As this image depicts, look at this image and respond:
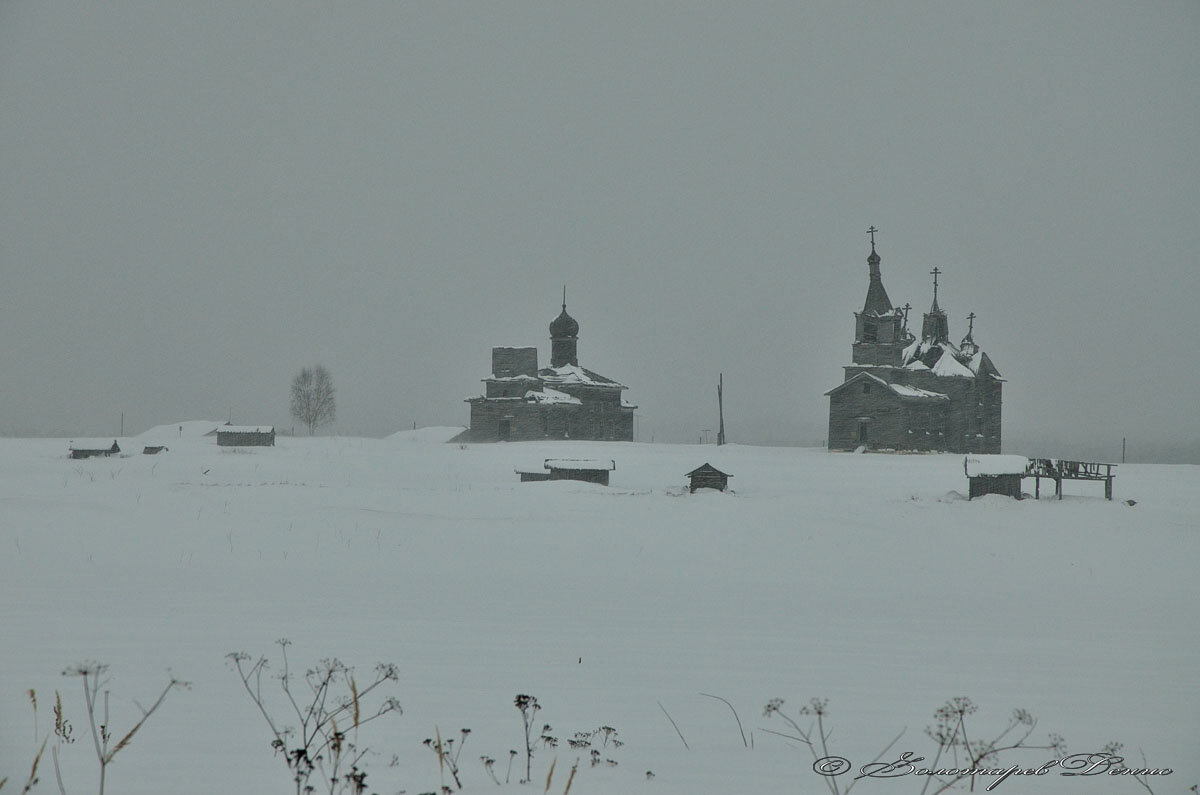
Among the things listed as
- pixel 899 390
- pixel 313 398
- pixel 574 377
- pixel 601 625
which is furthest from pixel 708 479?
pixel 313 398

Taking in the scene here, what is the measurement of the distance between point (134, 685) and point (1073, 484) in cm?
3480

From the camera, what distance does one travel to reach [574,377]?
Result: 51156 millimetres

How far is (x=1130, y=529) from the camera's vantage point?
1855 cm

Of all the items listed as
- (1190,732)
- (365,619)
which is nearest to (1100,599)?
(1190,732)

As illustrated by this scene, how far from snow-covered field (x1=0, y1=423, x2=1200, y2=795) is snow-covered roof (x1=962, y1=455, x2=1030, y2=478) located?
4.48m

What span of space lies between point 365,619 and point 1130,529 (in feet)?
59.2

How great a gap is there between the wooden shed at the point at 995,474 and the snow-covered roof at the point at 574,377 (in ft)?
94.4

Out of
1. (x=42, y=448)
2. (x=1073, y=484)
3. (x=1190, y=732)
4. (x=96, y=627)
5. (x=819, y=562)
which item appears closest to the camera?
(x=1190, y=732)

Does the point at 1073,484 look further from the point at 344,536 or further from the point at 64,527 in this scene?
the point at 64,527

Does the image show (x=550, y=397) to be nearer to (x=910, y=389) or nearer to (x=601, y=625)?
(x=910, y=389)

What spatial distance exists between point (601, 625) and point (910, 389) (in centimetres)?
4243

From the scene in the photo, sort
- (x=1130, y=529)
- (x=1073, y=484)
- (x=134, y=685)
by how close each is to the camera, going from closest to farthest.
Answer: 1. (x=134, y=685)
2. (x=1130, y=529)
3. (x=1073, y=484)

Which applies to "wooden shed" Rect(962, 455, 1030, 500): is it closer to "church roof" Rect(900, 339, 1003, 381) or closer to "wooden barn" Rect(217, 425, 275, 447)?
"church roof" Rect(900, 339, 1003, 381)

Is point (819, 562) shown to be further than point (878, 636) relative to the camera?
Yes
